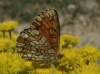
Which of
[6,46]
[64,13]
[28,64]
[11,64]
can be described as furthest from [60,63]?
[64,13]

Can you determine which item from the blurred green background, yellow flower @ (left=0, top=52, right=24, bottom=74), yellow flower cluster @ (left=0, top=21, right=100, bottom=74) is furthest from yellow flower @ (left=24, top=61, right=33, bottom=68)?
the blurred green background

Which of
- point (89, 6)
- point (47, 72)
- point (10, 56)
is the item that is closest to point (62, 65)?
point (47, 72)

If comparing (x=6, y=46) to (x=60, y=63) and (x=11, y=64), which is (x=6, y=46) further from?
(x=60, y=63)

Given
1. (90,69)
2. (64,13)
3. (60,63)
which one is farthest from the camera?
(64,13)

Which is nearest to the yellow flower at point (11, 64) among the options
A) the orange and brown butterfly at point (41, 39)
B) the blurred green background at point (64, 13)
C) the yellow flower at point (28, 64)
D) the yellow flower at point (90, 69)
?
the yellow flower at point (28, 64)

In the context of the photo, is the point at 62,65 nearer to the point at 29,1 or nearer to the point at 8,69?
the point at 8,69
